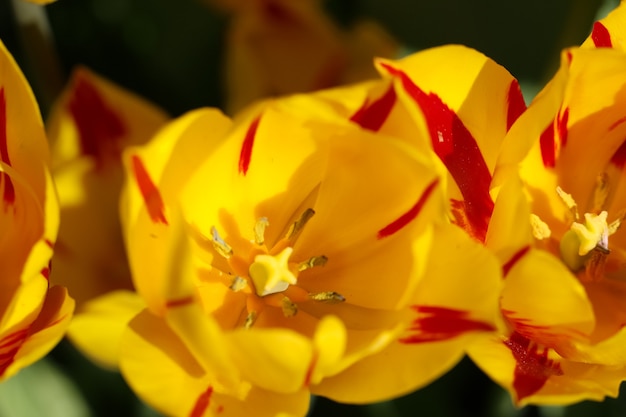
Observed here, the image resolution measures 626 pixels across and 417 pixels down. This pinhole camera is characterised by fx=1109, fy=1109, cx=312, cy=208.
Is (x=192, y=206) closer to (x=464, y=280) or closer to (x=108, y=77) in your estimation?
(x=464, y=280)

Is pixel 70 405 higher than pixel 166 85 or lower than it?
lower

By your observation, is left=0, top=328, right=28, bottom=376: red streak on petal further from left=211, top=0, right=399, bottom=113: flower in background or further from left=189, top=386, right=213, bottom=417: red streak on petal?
left=211, top=0, right=399, bottom=113: flower in background

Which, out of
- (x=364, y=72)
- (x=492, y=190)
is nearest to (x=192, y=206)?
(x=492, y=190)

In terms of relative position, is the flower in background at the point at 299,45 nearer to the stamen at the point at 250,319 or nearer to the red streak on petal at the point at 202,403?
the stamen at the point at 250,319

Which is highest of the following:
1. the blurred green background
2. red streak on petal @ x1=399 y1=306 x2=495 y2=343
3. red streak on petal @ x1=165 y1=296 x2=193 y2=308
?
red streak on petal @ x1=165 y1=296 x2=193 y2=308


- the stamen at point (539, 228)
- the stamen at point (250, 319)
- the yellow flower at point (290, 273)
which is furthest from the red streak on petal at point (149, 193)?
the stamen at point (539, 228)

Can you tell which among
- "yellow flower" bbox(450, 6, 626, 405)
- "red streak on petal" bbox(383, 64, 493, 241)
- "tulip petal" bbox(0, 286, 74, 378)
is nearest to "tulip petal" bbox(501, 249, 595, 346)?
"yellow flower" bbox(450, 6, 626, 405)
